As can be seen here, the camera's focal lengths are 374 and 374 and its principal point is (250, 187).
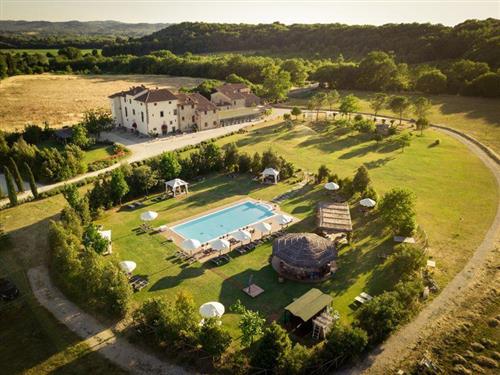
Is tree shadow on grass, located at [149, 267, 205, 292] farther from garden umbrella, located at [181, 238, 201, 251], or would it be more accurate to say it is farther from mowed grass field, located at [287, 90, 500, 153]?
mowed grass field, located at [287, 90, 500, 153]

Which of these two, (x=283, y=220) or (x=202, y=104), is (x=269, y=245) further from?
(x=202, y=104)

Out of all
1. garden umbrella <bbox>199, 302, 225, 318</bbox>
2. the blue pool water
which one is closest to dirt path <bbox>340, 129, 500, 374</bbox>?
garden umbrella <bbox>199, 302, 225, 318</bbox>

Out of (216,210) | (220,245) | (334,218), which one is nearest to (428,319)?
(334,218)

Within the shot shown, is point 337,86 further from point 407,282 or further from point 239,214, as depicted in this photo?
point 407,282

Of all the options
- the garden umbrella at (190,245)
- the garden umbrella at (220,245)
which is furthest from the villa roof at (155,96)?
the garden umbrella at (220,245)

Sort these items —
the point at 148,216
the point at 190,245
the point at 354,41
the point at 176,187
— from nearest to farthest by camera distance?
the point at 190,245
the point at 148,216
the point at 176,187
the point at 354,41

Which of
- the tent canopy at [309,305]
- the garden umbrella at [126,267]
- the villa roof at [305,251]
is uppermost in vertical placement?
the villa roof at [305,251]

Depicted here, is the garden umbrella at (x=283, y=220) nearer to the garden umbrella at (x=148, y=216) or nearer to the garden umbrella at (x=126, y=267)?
the garden umbrella at (x=148, y=216)
